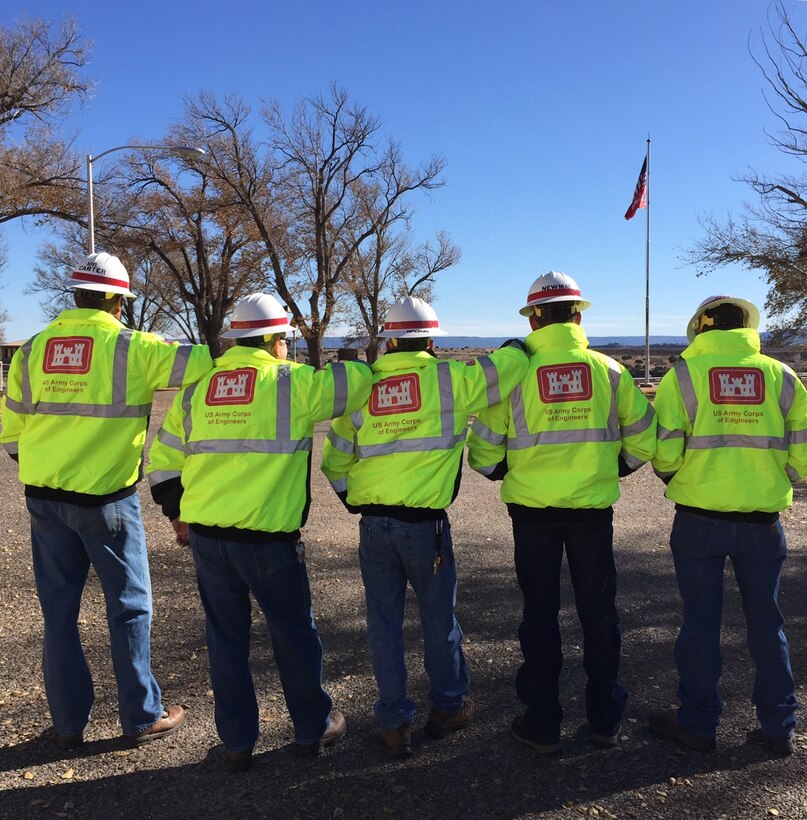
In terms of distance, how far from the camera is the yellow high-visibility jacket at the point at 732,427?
329cm

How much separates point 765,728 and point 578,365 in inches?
75.9

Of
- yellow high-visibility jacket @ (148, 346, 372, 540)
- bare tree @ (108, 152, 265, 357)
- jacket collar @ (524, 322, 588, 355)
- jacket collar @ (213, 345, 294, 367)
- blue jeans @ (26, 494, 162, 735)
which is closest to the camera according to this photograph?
yellow high-visibility jacket @ (148, 346, 372, 540)

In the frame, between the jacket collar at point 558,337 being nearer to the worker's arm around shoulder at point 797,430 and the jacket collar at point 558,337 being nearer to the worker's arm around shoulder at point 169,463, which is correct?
the worker's arm around shoulder at point 797,430

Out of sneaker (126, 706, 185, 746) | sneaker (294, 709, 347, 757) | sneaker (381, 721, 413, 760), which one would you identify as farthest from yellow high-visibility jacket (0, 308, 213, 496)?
sneaker (381, 721, 413, 760)

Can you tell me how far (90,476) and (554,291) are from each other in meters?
2.43

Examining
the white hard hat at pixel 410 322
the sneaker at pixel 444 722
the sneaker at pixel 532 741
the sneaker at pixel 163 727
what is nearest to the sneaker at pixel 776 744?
the sneaker at pixel 532 741

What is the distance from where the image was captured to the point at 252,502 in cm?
306

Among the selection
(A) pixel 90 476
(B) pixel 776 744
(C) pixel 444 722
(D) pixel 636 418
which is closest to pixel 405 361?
(D) pixel 636 418

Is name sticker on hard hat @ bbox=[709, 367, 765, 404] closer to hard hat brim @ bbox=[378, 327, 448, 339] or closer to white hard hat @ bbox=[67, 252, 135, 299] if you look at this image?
hard hat brim @ bbox=[378, 327, 448, 339]

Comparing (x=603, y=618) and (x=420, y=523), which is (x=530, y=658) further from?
(x=420, y=523)

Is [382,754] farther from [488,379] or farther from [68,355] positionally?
[68,355]

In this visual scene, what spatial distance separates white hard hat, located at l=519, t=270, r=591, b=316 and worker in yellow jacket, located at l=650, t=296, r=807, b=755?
2.04 ft

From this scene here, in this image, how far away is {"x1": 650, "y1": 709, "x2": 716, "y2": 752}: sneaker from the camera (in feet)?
10.7

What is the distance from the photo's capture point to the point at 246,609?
3.28 metres
